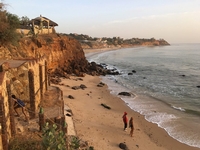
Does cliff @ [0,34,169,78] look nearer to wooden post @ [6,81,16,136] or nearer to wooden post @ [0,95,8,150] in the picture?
wooden post @ [6,81,16,136]

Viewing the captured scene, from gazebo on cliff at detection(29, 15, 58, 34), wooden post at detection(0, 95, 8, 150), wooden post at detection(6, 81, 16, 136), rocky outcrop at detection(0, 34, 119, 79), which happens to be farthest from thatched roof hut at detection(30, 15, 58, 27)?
wooden post at detection(0, 95, 8, 150)

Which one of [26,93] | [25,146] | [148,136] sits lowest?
[148,136]

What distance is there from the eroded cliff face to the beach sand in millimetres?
6277

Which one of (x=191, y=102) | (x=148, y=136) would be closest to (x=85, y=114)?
(x=148, y=136)

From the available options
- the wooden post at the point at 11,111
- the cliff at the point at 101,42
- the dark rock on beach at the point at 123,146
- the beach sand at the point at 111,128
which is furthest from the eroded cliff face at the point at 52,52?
the cliff at the point at 101,42

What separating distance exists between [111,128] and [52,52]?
19.7m

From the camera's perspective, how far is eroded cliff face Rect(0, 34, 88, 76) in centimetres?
2175

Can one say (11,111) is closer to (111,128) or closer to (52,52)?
(111,128)

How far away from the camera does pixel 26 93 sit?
11359 mm

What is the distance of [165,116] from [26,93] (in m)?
11.8

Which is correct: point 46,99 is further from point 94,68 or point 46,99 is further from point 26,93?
point 94,68

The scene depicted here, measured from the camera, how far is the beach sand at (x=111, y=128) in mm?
12756

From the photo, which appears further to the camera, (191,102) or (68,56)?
(68,56)

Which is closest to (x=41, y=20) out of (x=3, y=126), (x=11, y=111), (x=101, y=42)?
(x=11, y=111)
